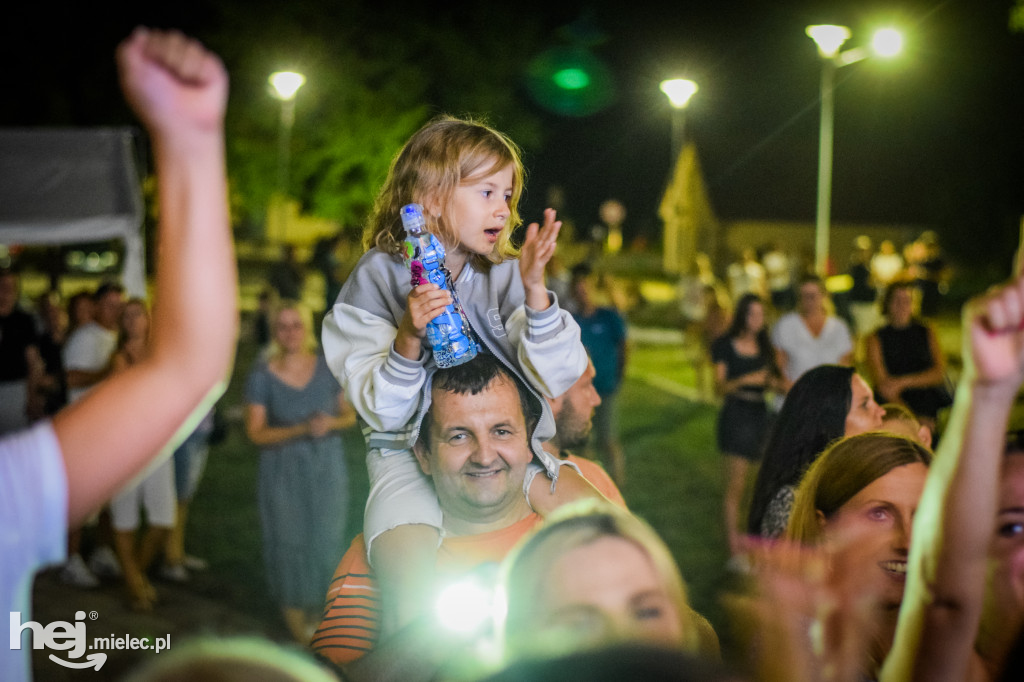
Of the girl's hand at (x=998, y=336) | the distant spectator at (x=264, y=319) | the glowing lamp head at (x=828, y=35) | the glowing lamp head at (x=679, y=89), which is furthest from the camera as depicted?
the glowing lamp head at (x=679, y=89)

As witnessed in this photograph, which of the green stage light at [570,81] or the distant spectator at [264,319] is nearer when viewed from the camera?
the distant spectator at [264,319]

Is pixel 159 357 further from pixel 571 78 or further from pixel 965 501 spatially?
pixel 571 78

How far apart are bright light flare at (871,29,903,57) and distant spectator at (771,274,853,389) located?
752 centimetres

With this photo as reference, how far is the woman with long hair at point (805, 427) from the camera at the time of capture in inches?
125

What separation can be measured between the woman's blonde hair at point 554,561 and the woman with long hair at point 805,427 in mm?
1396

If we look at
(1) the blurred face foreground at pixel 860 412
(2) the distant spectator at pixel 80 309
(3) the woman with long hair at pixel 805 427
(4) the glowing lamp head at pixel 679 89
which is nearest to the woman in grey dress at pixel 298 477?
(2) the distant spectator at pixel 80 309

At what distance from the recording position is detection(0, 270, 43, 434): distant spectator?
7.92 m

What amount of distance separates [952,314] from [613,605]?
34.1 meters

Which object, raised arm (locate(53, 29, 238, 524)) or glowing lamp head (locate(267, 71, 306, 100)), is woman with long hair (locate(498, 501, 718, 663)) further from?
glowing lamp head (locate(267, 71, 306, 100))

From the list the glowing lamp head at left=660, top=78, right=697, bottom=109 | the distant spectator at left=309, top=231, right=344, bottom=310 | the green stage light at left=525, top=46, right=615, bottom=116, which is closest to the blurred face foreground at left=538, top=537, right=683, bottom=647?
the distant spectator at left=309, top=231, right=344, bottom=310

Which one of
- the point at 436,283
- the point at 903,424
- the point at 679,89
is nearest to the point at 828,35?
the point at 679,89

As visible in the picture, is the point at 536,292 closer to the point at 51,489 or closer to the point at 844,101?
the point at 51,489

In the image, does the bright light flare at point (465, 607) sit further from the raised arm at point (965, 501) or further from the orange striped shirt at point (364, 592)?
the raised arm at point (965, 501)

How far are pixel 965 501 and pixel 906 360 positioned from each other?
6688 mm
